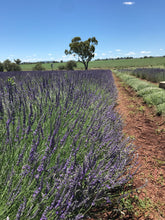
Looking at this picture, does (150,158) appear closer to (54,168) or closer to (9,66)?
(54,168)

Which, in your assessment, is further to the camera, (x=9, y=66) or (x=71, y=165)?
(x=9, y=66)

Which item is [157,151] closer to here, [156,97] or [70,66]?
[156,97]

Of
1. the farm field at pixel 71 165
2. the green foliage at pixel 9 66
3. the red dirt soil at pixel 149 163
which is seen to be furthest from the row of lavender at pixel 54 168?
the green foliage at pixel 9 66

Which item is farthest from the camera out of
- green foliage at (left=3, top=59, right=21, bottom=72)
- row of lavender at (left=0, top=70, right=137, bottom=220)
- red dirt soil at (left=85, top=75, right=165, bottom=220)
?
green foliage at (left=3, top=59, right=21, bottom=72)

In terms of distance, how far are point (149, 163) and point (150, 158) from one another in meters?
0.16

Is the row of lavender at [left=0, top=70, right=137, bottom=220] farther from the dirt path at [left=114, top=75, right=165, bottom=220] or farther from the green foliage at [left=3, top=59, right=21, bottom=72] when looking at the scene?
the green foliage at [left=3, top=59, right=21, bottom=72]

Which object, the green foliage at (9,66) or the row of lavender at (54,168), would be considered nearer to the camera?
the row of lavender at (54,168)

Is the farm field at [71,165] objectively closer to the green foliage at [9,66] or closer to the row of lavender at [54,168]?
the row of lavender at [54,168]

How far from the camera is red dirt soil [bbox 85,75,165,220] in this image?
155cm

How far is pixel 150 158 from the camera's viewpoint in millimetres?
2490

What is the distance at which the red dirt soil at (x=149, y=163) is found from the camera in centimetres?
155

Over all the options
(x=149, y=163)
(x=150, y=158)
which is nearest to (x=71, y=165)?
(x=149, y=163)

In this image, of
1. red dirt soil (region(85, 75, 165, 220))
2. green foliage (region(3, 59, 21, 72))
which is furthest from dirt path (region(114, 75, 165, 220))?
green foliage (region(3, 59, 21, 72))

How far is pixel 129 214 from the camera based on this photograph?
4.92ft
